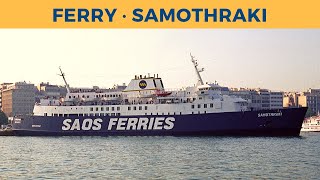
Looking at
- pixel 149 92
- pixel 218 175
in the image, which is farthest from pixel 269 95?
pixel 218 175

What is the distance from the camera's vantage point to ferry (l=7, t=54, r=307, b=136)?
134 ft

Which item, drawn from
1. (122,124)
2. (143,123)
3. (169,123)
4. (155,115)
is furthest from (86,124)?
(169,123)

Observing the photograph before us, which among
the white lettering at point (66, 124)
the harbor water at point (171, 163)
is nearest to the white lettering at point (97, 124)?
the white lettering at point (66, 124)

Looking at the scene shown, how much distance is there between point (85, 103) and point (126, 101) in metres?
4.48

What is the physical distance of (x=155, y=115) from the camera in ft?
144

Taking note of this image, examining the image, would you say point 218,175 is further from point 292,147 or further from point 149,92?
point 149,92

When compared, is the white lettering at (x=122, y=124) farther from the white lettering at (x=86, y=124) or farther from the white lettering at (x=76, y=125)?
the white lettering at (x=76, y=125)

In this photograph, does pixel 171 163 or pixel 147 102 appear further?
pixel 147 102

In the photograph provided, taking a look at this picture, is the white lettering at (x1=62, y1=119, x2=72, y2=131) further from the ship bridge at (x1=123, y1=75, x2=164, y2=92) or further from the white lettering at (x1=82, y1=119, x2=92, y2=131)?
the ship bridge at (x1=123, y1=75, x2=164, y2=92)

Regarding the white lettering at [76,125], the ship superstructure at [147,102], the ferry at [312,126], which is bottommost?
the ferry at [312,126]

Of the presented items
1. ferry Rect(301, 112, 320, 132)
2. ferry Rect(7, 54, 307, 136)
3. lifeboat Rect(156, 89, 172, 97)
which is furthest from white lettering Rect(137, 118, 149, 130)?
ferry Rect(301, 112, 320, 132)

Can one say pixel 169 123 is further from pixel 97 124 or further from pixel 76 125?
pixel 76 125

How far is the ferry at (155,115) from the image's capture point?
40719 mm

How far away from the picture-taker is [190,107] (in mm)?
43031
